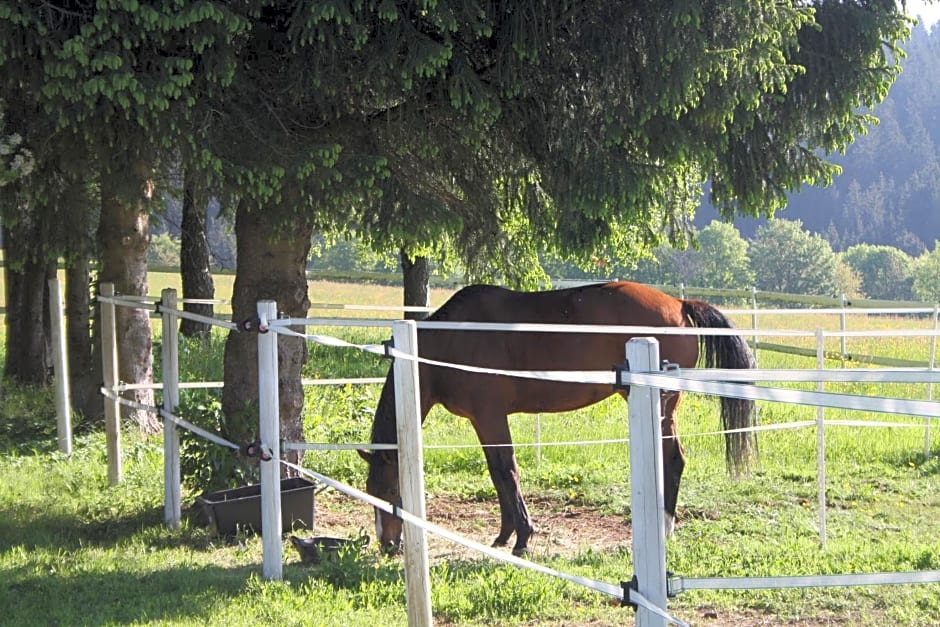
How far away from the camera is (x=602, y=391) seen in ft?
23.0

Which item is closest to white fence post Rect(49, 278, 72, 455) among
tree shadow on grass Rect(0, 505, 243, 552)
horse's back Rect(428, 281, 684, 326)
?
tree shadow on grass Rect(0, 505, 243, 552)

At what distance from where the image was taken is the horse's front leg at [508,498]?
6305 millimetres

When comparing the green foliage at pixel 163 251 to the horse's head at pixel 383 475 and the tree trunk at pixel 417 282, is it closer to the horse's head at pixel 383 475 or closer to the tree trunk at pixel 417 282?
the tree trunk at pixel 417 282

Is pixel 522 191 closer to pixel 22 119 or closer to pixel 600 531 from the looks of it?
pixel 600 531

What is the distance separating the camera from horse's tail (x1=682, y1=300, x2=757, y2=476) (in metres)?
6.76

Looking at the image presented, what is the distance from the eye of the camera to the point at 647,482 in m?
2.52

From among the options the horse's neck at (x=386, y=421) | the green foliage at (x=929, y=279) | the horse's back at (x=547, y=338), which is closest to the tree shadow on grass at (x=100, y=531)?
the horse's neck at (x=386, y=421)

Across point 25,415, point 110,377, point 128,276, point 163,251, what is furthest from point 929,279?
point 110,377

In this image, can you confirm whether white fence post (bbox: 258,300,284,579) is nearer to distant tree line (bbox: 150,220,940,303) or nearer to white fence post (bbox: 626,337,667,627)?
white fence post (bbox: 626,337,667,627)

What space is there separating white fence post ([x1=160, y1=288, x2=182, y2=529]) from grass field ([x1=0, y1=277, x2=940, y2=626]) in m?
0.16

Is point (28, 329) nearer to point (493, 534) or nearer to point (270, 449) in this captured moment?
point (493, 534)

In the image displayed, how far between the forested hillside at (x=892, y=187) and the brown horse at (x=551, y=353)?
117m

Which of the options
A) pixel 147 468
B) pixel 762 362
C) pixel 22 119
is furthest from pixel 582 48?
pixel 762 362

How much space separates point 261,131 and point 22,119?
1.68 m
